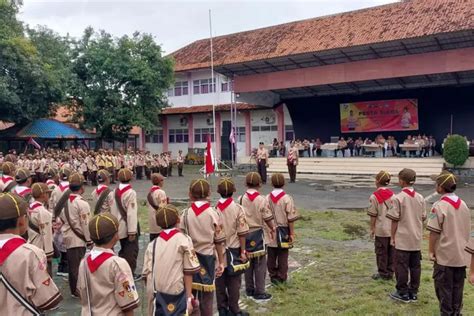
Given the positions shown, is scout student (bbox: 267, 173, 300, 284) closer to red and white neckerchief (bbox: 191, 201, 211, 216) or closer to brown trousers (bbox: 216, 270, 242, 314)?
brown trousers (bbox: 216, 270, 242, 314)

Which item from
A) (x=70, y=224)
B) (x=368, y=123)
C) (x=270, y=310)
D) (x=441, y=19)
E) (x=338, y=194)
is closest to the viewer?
(x=270, y=310)

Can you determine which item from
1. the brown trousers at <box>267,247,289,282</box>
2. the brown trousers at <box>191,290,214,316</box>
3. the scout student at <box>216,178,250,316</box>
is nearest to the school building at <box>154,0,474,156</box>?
the brown trousers at <box>267,247,289,282</box>

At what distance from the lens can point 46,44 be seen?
101 ft

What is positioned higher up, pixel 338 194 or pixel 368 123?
pixel 368 123

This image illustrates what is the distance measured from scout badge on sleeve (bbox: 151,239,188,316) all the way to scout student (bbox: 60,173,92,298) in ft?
7.77

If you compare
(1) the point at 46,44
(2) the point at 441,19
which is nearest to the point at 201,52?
(1) the point at 46,44

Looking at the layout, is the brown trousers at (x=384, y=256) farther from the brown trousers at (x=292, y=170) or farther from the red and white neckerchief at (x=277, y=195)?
the brown trousers at (x=292, y=170)

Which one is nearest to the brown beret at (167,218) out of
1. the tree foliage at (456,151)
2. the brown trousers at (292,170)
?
the brown trousers at (292,170)

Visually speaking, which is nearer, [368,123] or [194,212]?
[194,212]

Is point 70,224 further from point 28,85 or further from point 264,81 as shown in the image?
point 28,85

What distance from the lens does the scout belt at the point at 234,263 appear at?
4.85 m

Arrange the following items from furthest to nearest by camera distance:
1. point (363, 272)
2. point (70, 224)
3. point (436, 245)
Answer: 1. point (363, 272)
2. point (70, 224)
3. point (436, 245)

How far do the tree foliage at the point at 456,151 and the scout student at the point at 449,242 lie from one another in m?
15.6

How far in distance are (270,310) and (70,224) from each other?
2.67 meters
